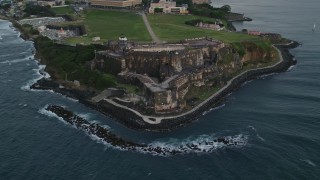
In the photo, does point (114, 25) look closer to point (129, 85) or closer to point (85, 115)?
point (129, 85)

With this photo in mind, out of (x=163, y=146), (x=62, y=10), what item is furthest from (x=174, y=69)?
(x=62, y=10)

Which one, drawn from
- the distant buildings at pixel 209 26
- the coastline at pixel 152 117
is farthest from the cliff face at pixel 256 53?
the distant buildings at pixel 209 26

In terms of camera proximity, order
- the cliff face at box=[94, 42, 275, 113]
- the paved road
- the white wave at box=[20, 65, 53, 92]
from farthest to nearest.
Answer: the paved road < the white wave at box=[20, 65, 53, 92] < the cliff face at box=[94, 42, 275, 113]

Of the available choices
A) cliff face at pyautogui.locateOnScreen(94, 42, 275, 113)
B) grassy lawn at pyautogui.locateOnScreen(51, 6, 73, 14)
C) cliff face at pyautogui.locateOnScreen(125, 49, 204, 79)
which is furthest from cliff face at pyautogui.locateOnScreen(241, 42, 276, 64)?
grassy lawn at pyautogui.locateOnScreen(51, 6, 73, 14)

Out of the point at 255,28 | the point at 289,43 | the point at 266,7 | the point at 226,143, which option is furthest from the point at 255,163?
the point at 266,7

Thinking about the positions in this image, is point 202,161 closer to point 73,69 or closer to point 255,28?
point 73,69

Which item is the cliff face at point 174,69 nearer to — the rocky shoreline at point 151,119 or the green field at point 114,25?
the rocky shoreline at point 151,119

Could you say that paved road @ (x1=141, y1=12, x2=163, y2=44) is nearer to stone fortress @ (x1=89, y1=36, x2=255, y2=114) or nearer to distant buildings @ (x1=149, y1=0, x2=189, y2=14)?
distant buildings @ (x1=149, y1=0, x2=189, y2=14)
